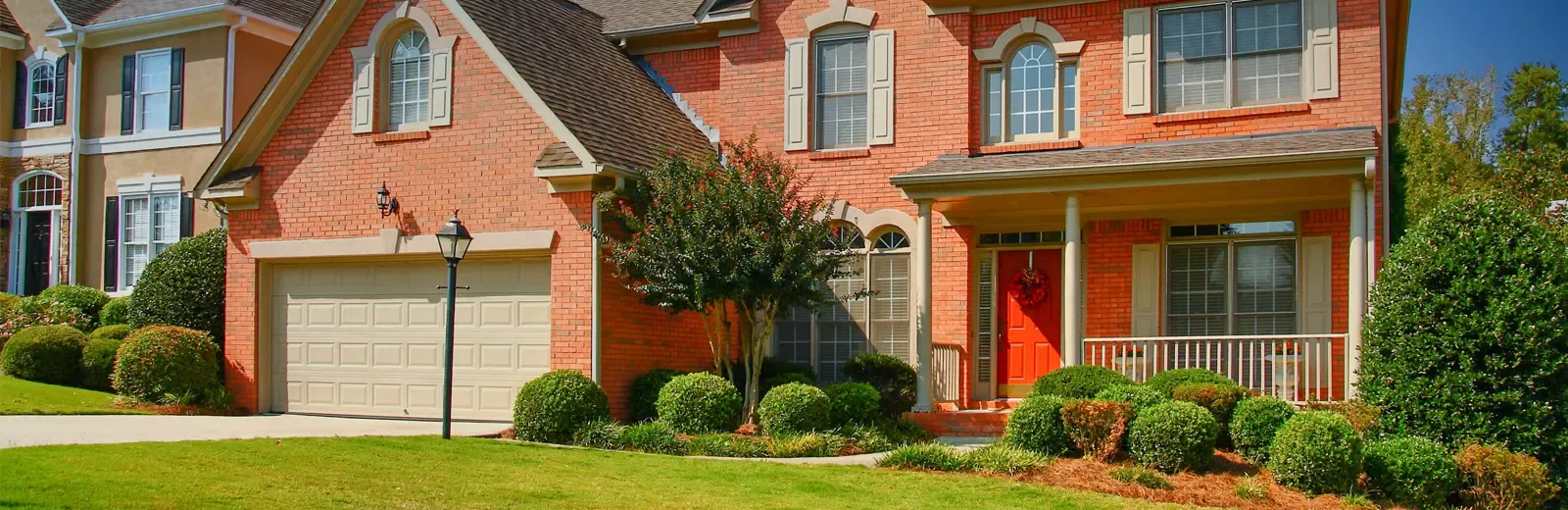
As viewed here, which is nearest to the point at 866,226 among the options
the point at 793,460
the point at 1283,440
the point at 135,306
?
the point at 793,460

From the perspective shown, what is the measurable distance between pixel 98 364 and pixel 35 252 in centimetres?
960

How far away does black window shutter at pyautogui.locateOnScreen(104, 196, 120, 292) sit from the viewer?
2541cm

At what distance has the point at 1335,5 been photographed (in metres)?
16.6

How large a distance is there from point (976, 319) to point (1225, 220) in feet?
11.2

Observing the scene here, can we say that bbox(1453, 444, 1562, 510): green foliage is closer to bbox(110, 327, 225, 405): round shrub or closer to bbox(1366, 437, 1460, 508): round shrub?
bbox(1366, 437, 1460, 508): round shrub

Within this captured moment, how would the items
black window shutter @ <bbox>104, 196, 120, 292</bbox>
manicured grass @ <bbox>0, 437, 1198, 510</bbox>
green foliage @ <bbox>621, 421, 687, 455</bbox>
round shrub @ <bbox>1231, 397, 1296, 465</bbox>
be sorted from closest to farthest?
manicured grass @ <bbox>0, 437, 1198, 510</bbox>
round shrub @ <bbox>1231, 397, 1296, 465</bbox>
green foliage @ <bbox>621, 421, 687, 455</bbox>
black window shutter @ <bbox>104, 196, 120, 292</bbox>

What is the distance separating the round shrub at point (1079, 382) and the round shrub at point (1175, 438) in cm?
191

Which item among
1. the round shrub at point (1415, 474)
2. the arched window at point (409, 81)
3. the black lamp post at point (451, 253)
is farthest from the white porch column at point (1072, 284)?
the arched window at point (409, 81)

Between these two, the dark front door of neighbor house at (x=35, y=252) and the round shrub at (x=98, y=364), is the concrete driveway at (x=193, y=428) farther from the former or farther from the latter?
the dark front door of neighbor house at (x=35, y=252)

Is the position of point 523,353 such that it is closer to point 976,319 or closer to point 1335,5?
point 976,319

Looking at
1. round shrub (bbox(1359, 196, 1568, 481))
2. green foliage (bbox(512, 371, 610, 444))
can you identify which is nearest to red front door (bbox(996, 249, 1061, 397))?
round shrub (bbox(1359, 196, 1568, 481))

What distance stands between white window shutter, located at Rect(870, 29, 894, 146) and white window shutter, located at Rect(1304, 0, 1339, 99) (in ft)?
17.1

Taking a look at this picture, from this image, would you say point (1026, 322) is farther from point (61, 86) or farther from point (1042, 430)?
point (61, 86)

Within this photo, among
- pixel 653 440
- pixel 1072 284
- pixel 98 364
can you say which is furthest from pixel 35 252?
pixel 1072 284
